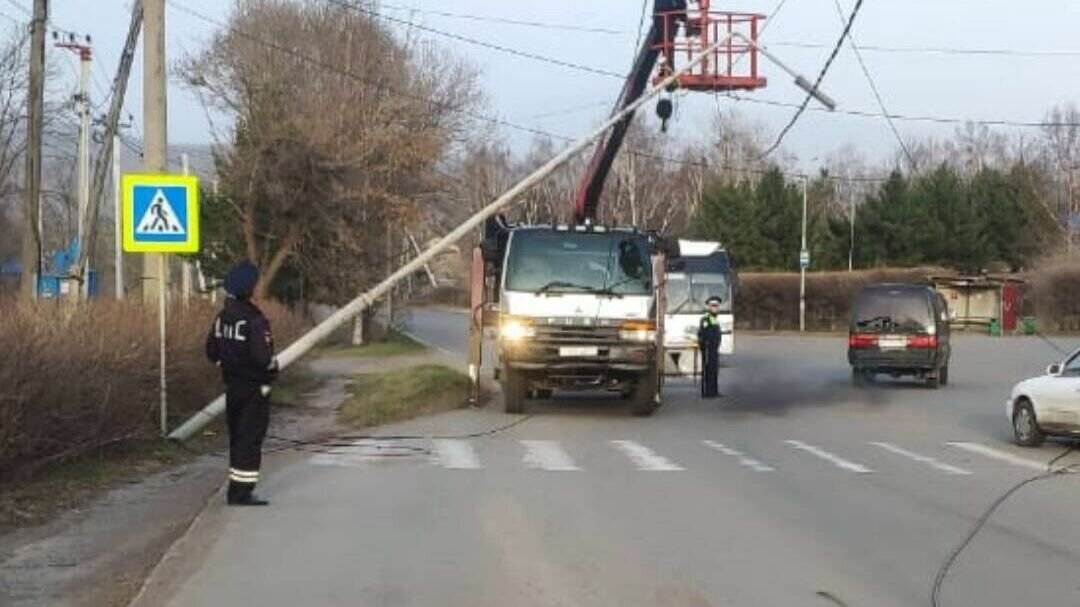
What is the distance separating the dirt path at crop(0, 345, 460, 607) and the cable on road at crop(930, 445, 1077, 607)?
15.5 ft

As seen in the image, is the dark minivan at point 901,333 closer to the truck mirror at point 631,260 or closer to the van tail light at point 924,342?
the van tail light at point 924,342

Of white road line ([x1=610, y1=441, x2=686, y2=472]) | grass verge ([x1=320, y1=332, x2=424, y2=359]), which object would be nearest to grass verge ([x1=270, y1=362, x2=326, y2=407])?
white road line ([x1=610, y1=441, x2=686, y2=472])

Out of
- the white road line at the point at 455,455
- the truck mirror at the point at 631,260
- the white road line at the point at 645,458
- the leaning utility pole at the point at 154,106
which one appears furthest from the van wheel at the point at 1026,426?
the leaning utility pole at the point at 154,106

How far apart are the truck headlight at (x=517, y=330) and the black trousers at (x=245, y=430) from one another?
9829 mm

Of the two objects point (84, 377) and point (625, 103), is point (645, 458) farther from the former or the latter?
point (625, 103)

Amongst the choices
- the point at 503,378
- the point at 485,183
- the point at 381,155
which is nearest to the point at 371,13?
the point at 381,155

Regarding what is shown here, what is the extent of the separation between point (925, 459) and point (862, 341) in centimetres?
1477

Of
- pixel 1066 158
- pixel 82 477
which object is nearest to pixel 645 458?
pixel 82 477

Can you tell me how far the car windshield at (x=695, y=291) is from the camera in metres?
32.9

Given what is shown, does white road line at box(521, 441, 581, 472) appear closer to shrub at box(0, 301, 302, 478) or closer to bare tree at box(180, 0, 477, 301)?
shrub at box(0, 301, 302, 478)

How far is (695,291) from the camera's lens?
114 ft

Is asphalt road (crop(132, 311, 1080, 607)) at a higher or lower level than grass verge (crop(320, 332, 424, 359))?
higher

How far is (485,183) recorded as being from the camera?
9569 cm

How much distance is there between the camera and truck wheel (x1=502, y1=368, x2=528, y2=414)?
2203 centimetres
